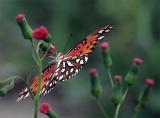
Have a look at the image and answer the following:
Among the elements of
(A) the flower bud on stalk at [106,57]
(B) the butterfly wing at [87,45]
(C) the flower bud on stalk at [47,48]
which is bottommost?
(A) the flower bud on stalk at [106,57]

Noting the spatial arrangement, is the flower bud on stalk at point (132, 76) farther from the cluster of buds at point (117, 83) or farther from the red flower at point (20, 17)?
the red flower at point (20, 17)

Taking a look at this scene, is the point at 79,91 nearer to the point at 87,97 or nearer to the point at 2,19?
the point at 87,97

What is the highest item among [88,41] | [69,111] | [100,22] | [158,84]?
[88,41]

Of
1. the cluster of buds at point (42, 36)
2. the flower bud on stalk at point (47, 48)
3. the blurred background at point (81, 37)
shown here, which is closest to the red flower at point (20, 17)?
the cluster of buds at point (42, 36)

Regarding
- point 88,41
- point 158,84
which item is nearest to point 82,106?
point 158,84

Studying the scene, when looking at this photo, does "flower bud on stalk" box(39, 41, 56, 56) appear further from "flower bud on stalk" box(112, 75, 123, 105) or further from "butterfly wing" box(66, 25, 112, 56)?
"flower bud on stalk" box(112, 75, 123, 105)
